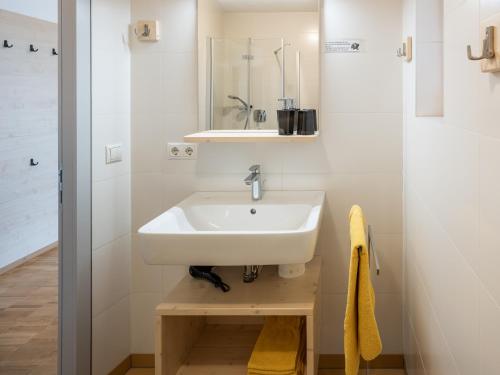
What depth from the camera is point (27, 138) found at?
265 cm

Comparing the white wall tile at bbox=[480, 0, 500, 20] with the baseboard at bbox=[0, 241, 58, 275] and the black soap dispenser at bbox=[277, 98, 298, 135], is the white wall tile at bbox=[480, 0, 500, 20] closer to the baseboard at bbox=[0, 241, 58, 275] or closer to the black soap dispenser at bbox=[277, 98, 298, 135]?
the black soap dispenser at bbox=[277, 98, 298, 135]

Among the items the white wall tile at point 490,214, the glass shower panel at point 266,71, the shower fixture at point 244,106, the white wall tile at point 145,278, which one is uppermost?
the glass shower panel at point 266,71

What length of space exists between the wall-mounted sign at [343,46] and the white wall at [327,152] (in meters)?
0.03

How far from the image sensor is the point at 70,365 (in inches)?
98.4

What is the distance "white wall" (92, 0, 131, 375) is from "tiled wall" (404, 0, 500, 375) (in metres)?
1.33

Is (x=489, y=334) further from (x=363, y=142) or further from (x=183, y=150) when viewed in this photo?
(x=183, y=150)

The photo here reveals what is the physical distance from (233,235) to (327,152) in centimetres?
103

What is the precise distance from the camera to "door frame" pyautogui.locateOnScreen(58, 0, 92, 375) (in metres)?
2.43

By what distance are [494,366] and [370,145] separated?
1.80 m

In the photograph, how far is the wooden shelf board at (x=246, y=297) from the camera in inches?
82.1

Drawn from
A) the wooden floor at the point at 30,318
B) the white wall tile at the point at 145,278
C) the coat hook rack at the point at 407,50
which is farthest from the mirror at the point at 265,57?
the wooden floor at the point at 30,318

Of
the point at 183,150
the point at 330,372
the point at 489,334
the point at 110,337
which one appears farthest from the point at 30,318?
the point at 489,334

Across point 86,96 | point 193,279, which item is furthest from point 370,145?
point 86,96

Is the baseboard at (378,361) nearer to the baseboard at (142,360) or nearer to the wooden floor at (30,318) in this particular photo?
the baseboard at (142,360)
